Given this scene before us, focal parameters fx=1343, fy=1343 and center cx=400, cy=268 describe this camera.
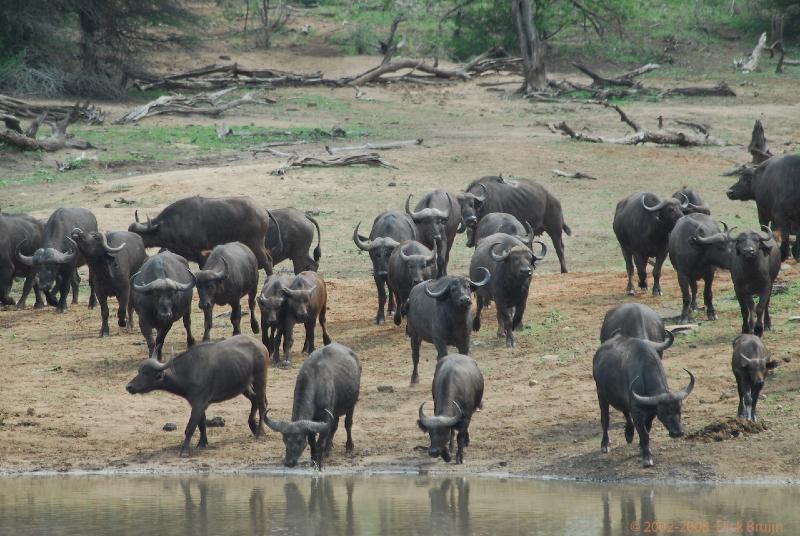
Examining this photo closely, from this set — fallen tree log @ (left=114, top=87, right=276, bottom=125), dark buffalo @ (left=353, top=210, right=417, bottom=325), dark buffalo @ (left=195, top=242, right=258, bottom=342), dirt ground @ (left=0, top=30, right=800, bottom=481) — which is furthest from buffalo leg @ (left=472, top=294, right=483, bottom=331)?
fallen tree log @ (left=114, top=87, right=276, bottom=125)

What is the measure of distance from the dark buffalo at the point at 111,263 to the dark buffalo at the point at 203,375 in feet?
17.9

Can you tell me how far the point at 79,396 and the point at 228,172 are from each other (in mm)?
12731

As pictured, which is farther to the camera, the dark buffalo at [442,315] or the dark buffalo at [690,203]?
the dark buffalo at [690,203]

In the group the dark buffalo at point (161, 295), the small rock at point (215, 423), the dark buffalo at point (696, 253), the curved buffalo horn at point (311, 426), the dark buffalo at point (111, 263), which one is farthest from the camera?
the dark buffalo at point (111, 263)

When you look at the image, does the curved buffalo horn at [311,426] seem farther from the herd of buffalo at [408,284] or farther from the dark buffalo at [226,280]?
the dark buffalo at [226,280]

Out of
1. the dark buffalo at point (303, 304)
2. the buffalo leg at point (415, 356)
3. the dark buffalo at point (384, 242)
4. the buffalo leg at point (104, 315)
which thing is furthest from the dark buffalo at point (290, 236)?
the buffalo leg at point (415, 356)

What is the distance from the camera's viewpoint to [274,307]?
52.4 ft

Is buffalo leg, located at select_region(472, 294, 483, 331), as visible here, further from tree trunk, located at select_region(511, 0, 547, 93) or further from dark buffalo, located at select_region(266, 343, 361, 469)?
tree trunk, located at select_region(511, 0, 547, 93)

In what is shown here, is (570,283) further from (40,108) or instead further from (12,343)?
(40,108)

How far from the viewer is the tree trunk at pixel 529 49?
39.1m

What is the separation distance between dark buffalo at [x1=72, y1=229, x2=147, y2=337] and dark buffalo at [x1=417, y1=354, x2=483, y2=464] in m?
7.08

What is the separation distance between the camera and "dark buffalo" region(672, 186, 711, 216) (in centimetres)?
1925

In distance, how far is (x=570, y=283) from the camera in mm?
20781

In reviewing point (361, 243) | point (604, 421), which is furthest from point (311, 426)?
point (361, 243)
